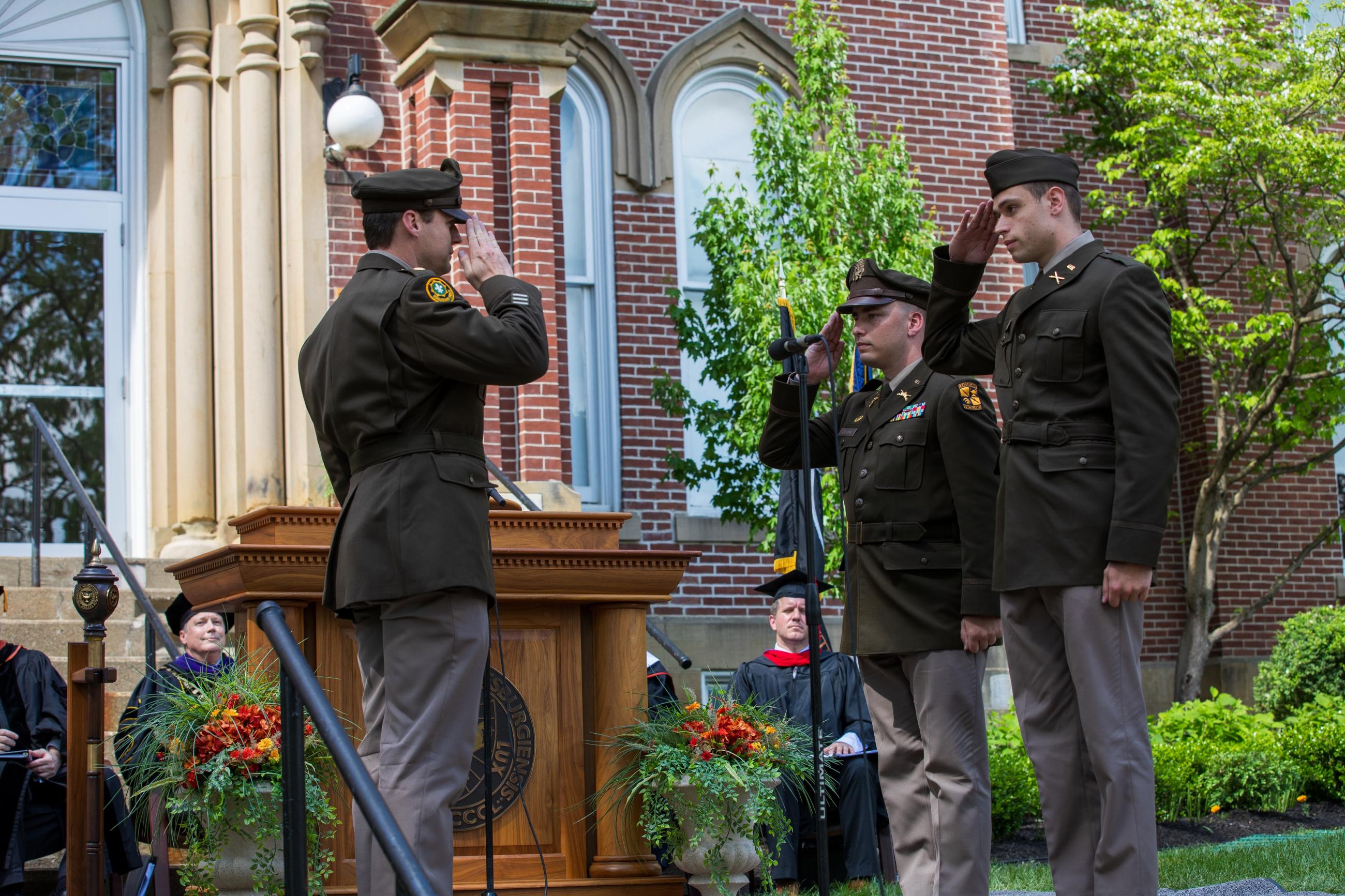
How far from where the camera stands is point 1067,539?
415 centimetres

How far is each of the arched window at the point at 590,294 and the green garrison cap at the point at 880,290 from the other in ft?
23.6

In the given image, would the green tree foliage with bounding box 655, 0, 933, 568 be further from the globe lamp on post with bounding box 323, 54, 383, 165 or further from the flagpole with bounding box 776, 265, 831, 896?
the flagpole with bounding box 776, 265, 831, 896

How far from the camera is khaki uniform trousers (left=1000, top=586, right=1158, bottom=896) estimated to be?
398 centimetres

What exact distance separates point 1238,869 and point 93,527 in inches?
244

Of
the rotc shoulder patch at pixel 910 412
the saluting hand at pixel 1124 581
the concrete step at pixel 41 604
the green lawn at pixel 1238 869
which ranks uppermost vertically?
the rotc shoulder patch at pixel 910 412

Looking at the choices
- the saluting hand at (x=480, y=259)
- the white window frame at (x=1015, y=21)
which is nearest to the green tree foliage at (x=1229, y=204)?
the white window frame at (x=1015, y=21)

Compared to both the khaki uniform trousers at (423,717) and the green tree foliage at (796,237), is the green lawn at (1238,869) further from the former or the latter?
the green tree foliage at (796,237)

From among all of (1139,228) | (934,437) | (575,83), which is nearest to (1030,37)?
(1139,228)

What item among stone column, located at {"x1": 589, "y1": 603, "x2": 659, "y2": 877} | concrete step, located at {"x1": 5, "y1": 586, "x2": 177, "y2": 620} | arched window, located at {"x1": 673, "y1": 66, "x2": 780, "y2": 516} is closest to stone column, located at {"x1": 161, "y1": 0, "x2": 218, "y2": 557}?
concrete step, located at {"x1": 5, "y1": 586, "x2": 177, "y2": 620}

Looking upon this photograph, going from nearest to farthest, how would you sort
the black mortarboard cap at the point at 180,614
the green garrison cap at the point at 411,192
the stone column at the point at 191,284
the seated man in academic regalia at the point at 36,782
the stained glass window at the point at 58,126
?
the green garrison cap at the point at 411,192
the seated man in academic regalia at the point at 36,782
the black mortarboard cap at the point at 180,614
the stone column at the point at 191,284
the stained glass window at the point at 58,126

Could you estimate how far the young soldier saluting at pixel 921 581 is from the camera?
4.78 metres

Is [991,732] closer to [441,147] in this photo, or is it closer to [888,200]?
[888,200]

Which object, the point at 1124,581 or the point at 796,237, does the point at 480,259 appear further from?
the point at 796,237

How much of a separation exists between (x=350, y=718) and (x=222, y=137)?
6.48 meters
